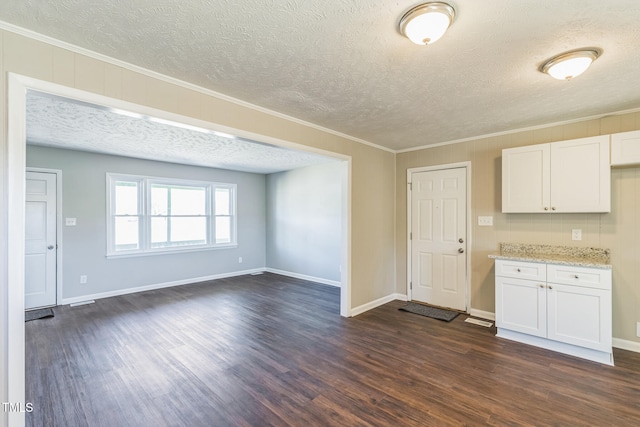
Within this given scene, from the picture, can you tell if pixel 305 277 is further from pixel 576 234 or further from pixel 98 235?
pixel 576 234

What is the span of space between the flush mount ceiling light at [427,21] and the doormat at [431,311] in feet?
11.5

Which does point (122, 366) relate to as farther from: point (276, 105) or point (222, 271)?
point (222, 271)

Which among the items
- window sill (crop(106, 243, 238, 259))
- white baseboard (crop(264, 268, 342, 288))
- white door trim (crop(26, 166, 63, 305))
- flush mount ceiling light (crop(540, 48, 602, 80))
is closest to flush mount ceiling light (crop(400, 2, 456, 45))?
flush mount ceiling light (crop(540, 48, 602, 80))

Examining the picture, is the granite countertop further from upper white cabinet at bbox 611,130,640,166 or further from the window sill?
the window sill

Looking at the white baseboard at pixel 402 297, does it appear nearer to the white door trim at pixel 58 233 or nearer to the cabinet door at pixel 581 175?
the cabinet door at pixel 581 175

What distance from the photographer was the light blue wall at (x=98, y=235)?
15.7 ft

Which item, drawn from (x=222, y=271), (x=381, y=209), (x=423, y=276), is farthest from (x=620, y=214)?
(x=222, y=271)

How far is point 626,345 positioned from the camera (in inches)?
120

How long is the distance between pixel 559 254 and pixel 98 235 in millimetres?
6957

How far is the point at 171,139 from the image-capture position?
4.15 metres

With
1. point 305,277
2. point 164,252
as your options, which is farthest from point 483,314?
point 164,252

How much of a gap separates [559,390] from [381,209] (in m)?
2.95

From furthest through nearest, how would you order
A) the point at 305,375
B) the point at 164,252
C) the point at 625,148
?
1. the point at 164,252
2. the point at 625,148
3. the point at 305,375

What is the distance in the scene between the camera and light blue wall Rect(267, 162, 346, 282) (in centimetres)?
598
